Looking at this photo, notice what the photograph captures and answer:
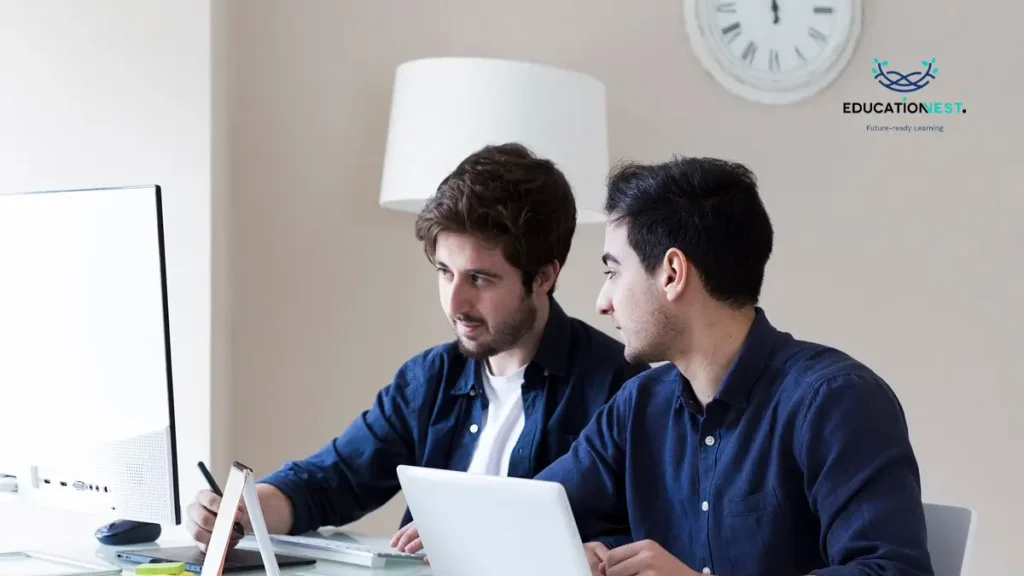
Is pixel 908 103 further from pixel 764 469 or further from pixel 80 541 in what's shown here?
pixel 80 541

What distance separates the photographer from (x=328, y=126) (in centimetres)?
295

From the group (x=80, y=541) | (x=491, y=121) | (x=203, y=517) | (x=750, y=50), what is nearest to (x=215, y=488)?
(x=203, y=517)

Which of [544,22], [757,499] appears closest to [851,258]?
[544,22]

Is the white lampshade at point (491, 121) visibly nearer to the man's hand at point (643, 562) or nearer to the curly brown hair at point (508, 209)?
the curly brown hair at point (508, 209)

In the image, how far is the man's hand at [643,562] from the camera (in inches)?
48.5

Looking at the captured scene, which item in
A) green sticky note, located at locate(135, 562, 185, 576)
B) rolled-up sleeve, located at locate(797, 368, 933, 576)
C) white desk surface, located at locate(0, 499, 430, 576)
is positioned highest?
rolled-up sleeve, located at locate(797, 368, 933, 576)

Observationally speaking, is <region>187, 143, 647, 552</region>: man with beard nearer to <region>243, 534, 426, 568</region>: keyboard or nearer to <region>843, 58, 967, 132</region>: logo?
<region>243, 534, 426, 568</region>: keyboard

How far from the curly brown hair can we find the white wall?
842 mm

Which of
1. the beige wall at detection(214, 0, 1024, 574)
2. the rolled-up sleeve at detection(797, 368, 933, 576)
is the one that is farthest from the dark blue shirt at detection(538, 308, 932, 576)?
the beige wall at detection(214, 0, 1024, 574)

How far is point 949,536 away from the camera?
137cm

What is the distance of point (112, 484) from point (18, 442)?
19 centimetres

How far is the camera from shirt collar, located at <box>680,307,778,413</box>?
1439 millimetres

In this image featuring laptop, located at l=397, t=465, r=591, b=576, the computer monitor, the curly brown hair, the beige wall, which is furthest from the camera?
the beige wall

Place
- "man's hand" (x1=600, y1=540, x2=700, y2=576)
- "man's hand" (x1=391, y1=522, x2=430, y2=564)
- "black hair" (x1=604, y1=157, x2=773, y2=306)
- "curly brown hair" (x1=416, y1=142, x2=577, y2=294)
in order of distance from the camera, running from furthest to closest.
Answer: "curly brown hair" (x1=416, y1=142, x2=577, y2=294), "man's hand" (x1=391, y1=522, x2=430, y2=564), "black hair" (x1=604, y1=157, x2=773, y2=306), "man's hand" (x1=600, y1=540, x2=700, y2=576)
